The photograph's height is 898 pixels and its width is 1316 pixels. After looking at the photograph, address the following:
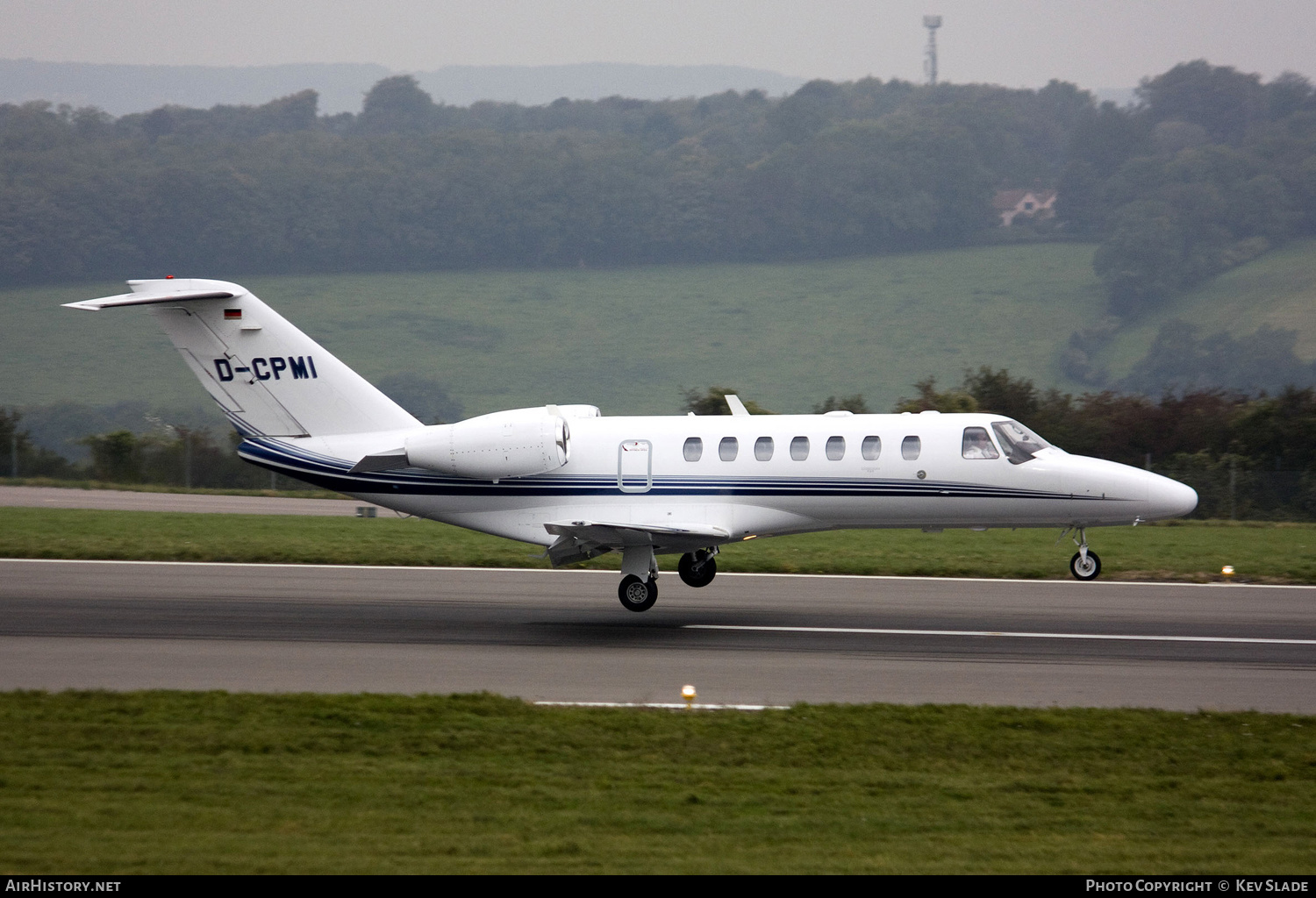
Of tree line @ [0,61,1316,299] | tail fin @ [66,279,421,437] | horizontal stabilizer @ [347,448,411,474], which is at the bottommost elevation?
horizontal stabilizer @ [347,448,411,474]

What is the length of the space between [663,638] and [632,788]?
23.1ft

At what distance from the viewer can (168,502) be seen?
39281 millimetres

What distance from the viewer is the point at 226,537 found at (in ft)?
89.8

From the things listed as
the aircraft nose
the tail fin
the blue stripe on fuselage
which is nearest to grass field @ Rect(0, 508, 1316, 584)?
the blue stripe on fuselage

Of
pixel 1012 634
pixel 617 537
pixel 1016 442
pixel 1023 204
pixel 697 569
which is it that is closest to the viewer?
pixel 1012 634

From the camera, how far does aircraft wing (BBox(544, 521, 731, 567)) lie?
16.9 metres

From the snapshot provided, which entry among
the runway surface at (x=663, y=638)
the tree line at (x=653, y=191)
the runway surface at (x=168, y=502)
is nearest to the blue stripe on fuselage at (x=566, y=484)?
the runway surface at (x=663, y=638)

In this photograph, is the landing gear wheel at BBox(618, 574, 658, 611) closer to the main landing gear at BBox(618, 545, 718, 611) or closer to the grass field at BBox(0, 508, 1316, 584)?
the main landing gear at BBox(618, 545, 718, 611)

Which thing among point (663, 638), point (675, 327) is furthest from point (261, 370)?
point (675, 327)

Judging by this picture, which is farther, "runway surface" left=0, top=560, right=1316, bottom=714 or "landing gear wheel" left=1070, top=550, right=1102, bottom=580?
"landing gear wheel" left=1070, top=550, right=1102, bottom=580

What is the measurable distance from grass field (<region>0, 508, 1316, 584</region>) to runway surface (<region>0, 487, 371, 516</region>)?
4.96 m

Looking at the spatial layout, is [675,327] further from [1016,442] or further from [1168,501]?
[1168,501]

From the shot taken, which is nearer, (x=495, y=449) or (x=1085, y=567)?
(x=495, y=449)

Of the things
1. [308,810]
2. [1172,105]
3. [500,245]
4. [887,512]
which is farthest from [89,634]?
[1172,105]
